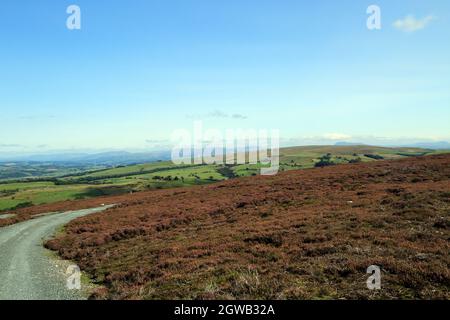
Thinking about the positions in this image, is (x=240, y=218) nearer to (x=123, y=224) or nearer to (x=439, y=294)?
(x=123, y=224)

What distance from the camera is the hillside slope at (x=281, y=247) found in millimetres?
12398

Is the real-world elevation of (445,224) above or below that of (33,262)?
above

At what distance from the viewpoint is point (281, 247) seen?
17766mm

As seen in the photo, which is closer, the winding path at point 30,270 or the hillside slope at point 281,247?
the hillside slope at point 281,247

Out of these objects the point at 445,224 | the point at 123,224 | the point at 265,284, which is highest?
the point at 445,224

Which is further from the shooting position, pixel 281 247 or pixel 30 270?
pixel 30 270

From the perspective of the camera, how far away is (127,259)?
65.0ft

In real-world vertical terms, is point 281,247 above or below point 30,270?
above

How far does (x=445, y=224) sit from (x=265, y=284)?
39.3 feet

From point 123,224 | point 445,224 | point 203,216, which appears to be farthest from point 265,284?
point 123,224

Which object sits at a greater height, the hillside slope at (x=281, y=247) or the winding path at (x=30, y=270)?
the hillside slope at (x=281, y=247)

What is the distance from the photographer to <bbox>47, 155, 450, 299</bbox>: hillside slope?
40.7ft

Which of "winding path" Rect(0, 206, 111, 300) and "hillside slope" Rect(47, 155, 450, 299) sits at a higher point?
"hillside slope" Rect(47, 155, 450, 299)

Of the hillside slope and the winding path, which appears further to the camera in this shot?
the winding path
